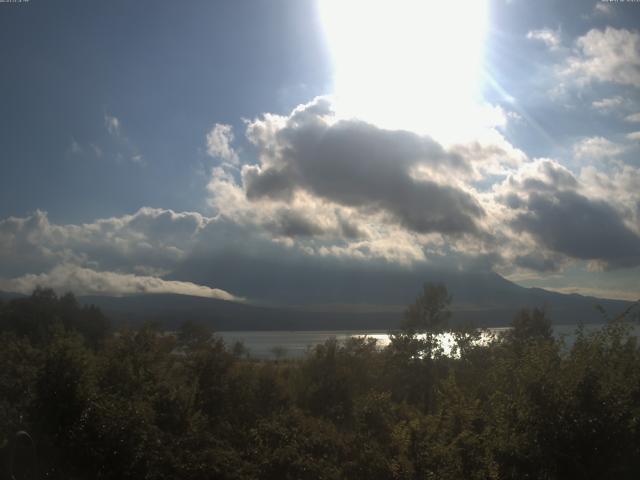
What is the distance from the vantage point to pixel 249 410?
27.7 metres

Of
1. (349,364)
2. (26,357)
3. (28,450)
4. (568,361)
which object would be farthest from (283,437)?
(349,364)

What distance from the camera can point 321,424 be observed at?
21109 mm

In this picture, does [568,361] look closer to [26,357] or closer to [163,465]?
[163,465]

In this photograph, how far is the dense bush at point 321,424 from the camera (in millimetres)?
11461

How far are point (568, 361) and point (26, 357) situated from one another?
22374mm

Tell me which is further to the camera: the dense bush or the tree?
the tree

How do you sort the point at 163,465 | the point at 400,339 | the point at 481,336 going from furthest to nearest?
1. the point at 400,339
2. the point at 481,336
3. the point at 163,465

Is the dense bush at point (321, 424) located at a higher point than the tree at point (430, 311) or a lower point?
lower

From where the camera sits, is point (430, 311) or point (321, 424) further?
point (430, 311)

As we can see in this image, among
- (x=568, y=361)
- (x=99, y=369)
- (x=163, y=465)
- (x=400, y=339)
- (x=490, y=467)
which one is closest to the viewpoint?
(x=490, y=467)

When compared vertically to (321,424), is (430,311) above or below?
above

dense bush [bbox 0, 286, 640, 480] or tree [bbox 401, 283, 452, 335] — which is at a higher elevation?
tree [bbox 401, 283, 452, 335]

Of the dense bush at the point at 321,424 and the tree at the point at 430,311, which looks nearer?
the dense bush at the point at 321,424

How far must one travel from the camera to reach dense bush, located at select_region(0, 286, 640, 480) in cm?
1146
